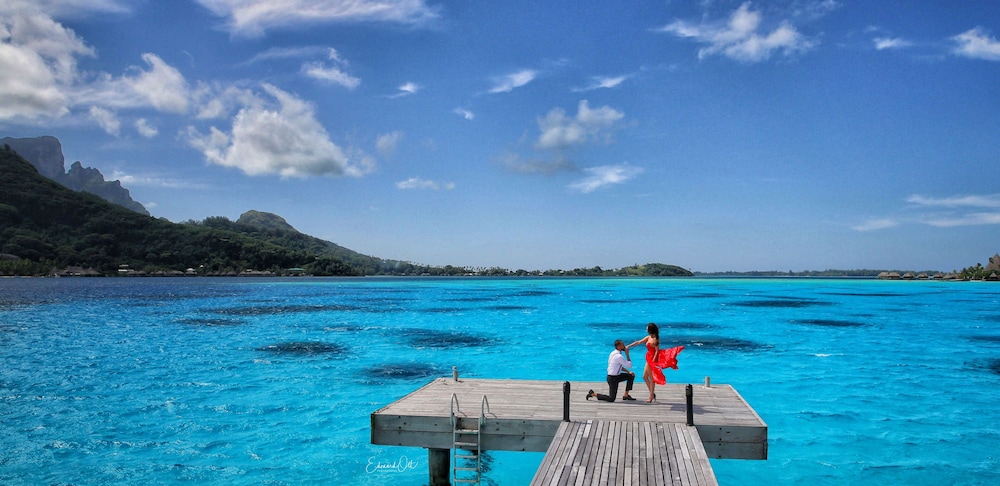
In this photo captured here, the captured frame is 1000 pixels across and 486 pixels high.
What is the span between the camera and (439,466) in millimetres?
13578

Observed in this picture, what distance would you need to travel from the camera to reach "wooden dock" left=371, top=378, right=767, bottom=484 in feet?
38.2

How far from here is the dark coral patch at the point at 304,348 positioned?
35.9m

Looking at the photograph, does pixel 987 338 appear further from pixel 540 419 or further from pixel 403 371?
pixel 540 419

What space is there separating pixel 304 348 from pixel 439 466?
26958 mm

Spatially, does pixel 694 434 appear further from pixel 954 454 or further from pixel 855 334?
pixel 855 334

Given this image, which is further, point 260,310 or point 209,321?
point 260,310

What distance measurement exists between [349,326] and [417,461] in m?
37.1

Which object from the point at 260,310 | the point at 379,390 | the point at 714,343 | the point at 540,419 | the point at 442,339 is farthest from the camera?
the point at 260,310

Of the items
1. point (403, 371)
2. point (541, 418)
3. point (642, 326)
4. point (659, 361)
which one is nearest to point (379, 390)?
point (403, 371)

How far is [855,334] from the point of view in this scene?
46812 millimetres

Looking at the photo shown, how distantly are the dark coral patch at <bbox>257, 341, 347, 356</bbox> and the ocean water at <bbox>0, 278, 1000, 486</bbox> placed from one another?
297mm

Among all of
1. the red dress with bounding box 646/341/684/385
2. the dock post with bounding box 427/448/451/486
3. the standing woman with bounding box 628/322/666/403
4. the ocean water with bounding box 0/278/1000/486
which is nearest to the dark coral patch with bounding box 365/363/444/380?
the ocean water with bounding box 0/278/1000/486

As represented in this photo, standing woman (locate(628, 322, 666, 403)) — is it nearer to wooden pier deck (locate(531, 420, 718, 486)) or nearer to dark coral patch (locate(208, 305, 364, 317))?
wooden pier deck (locate(531, 420, 718, 486))

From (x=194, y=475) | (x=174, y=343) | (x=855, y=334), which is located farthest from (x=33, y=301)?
(x=855, y=334)
